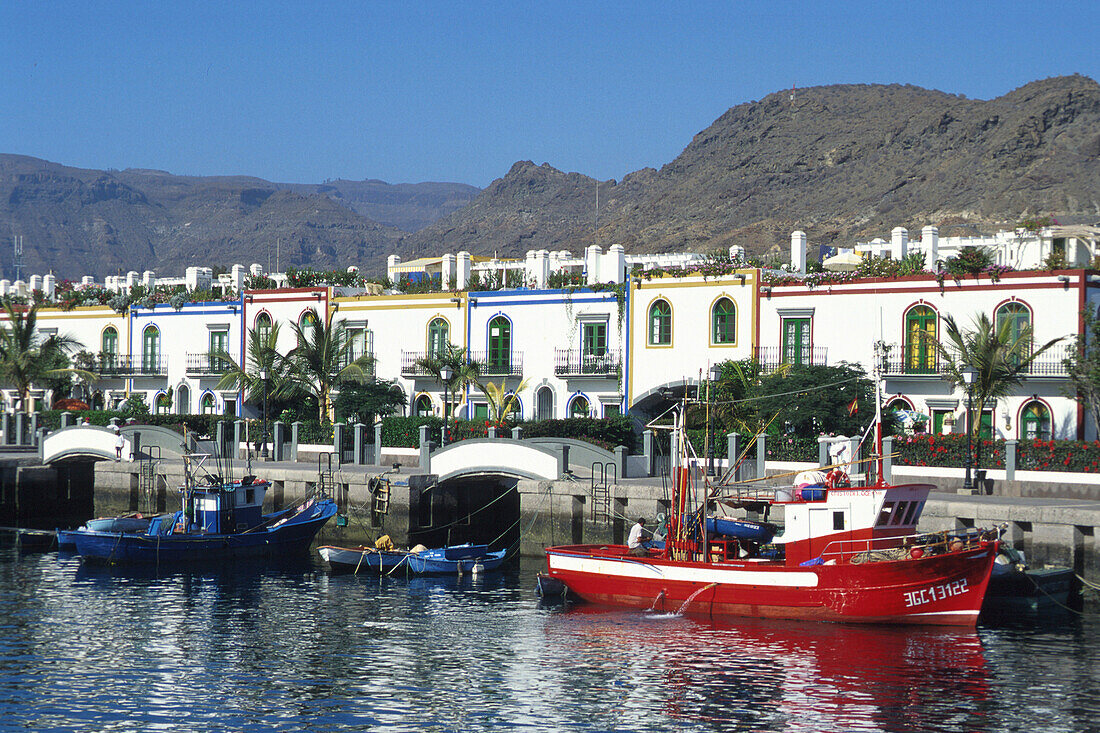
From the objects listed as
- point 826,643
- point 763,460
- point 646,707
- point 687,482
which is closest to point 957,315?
point 763,460

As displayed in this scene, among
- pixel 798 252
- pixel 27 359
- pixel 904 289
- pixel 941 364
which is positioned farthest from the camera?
pixel 27 359

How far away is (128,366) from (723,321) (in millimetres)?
34105

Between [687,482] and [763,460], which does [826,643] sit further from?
[763,460]

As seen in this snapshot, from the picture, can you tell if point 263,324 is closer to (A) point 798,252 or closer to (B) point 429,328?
(B) point 429,328

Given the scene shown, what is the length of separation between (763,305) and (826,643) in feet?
78.8

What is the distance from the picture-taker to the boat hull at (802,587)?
30.4m

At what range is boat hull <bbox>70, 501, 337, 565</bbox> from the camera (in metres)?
41.0

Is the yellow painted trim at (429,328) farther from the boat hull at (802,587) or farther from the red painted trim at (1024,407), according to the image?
the boat hull at (802,587)

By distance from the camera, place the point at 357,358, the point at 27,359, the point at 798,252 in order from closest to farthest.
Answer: the point at 798,252 → the point at 357,358 → the point at 27,359

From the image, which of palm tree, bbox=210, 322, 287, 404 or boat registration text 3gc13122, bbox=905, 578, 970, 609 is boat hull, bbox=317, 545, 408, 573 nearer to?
boat registration text 3gc13122, bbox=905, 578, 970, 609

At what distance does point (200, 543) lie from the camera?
41781mm

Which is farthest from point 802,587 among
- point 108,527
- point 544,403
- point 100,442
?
point 100,442

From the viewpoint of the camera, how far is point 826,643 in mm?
29062

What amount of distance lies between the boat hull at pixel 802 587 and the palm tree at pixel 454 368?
71.3ft
